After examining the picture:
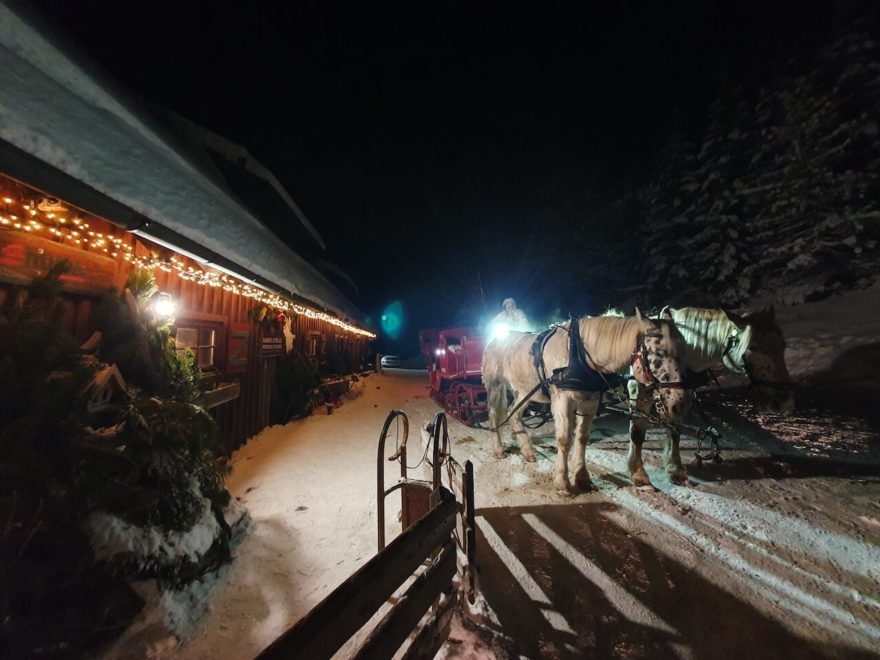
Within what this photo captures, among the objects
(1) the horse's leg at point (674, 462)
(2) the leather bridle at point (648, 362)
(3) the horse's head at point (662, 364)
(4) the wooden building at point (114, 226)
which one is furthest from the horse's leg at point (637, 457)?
(4) the wooden building at point (114, 226)

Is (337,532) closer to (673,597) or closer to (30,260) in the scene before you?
(673,597)

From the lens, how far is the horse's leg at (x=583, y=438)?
14.2 feet

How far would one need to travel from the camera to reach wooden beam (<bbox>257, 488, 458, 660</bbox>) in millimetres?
1051

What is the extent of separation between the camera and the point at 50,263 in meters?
2.80

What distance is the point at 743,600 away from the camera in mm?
2510

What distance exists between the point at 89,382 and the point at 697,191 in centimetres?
1760

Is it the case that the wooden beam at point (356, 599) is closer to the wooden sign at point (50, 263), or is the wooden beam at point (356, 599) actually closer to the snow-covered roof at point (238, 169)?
the wooden sign at point (50, 263)

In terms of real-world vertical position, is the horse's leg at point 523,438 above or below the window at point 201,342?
below

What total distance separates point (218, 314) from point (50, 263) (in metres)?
2.72

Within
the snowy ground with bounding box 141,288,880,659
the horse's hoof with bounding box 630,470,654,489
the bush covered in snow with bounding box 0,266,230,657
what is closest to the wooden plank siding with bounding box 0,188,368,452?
the bush covered in snow with bounding box 0,266,230,657

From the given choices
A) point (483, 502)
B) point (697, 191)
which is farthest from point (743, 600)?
point (697, 191)

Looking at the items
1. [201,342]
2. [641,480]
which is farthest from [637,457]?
[201,342]

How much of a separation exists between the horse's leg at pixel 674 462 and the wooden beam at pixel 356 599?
4.15 meters

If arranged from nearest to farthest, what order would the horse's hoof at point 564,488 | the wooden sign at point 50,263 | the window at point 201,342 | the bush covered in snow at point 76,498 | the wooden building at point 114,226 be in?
the bush covered in snow at point 76,498 < the wooden building at point 114,226 < the wooden sign at point 50,263 < the horse's hoof at point 564,488 < the window at point 201,342
